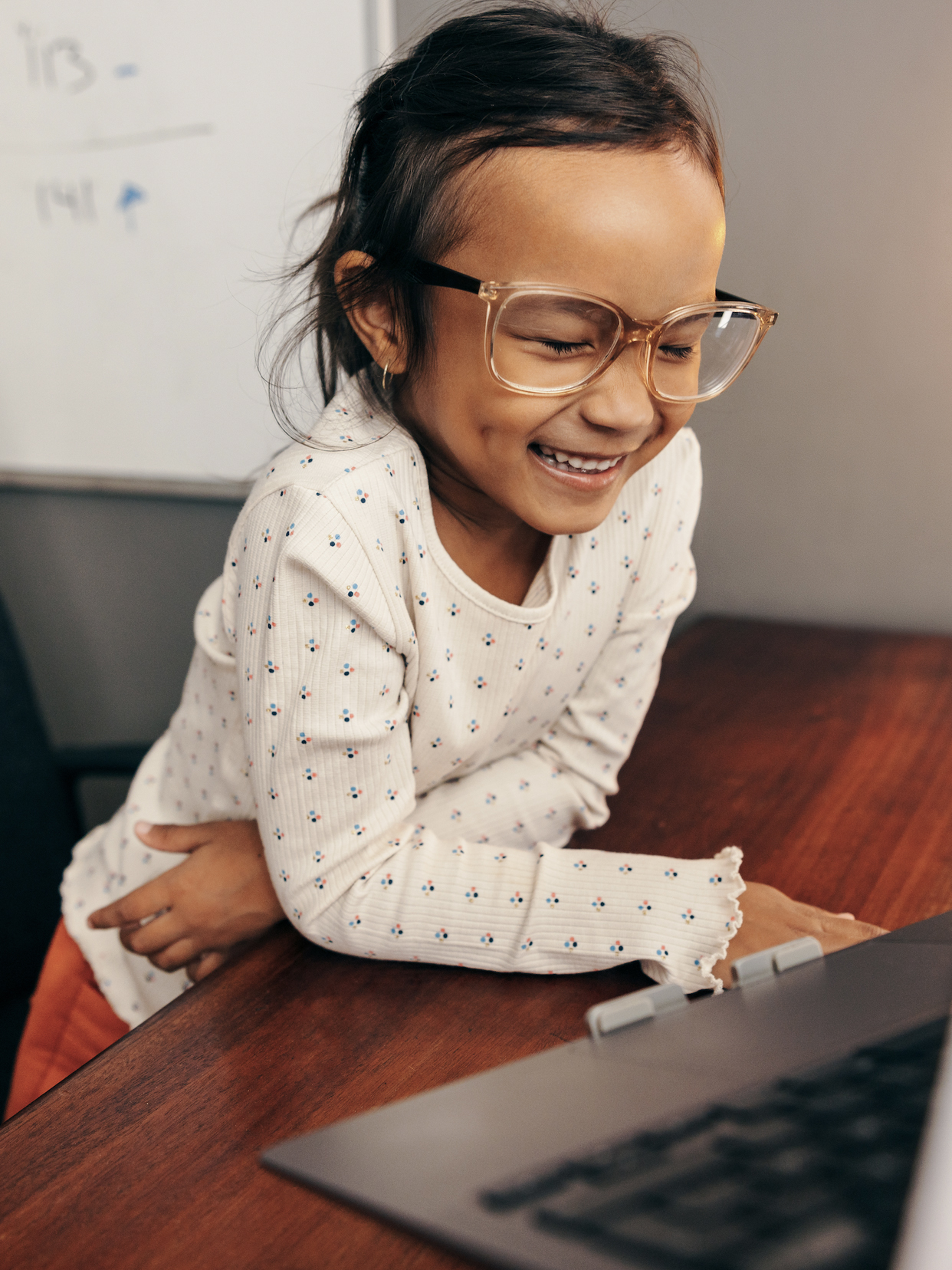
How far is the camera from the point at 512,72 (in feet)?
1.60

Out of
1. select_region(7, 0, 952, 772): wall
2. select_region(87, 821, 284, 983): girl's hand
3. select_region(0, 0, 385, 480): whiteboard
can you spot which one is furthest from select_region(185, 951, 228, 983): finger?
select_region(0, 0, 385, 480): whiteboard

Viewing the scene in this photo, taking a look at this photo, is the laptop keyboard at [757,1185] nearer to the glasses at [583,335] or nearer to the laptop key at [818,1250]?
Result: the laptop key at [818,1250]

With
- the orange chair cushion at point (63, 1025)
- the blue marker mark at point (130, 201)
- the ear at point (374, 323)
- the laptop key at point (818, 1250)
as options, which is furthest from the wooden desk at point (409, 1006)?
the blue marker mark at point (130, 201)

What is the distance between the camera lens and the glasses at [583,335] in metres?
0.47

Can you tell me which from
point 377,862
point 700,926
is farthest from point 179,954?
point 700,926

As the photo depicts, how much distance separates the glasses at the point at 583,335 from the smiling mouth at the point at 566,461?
54mm

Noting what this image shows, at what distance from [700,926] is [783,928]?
5 cm

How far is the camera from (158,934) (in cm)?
63

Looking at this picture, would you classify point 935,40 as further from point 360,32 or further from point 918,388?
point 360,32

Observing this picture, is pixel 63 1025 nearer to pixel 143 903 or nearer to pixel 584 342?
pixel 143 903

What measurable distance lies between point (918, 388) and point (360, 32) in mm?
662

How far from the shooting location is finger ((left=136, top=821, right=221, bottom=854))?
2.24ft

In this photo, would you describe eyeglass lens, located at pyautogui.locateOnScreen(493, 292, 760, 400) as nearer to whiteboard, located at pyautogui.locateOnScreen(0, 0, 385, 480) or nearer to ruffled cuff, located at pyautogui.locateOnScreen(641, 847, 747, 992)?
ruffled cuff, located at pyautogui.locateOnScreen(641, 847, 747, 992)

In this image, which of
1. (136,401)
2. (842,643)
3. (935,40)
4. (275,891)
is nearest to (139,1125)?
(275,891)
